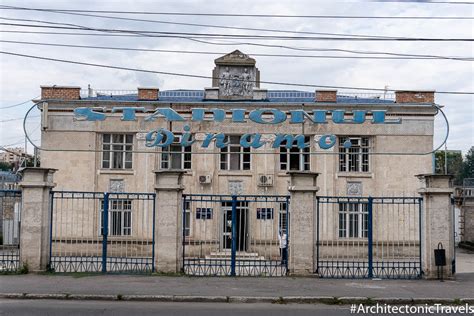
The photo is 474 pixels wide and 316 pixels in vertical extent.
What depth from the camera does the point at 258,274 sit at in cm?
1783

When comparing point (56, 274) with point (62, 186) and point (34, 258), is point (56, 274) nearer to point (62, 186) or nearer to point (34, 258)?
point (34, 258)

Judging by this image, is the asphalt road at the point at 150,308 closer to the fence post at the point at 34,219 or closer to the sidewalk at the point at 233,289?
the sidewalk at the point at 233,289

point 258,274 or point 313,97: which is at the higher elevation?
point 313,97

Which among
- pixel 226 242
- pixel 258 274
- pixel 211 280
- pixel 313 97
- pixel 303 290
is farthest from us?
pixel 313 97

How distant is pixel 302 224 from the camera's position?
57.6 feet

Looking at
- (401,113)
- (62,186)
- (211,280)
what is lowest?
(211,280)

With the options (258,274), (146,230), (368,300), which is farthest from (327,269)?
(146,230)

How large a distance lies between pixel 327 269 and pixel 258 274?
6.94 ft

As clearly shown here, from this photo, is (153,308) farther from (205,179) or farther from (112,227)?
(205,179)

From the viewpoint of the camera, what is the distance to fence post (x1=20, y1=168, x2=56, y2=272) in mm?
17438

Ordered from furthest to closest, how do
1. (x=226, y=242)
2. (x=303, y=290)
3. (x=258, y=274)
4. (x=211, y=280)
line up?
(x=226, y=242), (x=258, y=274), (x=211, y=280), (x=303, y=290)

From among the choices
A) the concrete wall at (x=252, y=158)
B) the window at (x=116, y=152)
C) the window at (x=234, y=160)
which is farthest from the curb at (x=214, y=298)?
the window at (x=234, y=160)

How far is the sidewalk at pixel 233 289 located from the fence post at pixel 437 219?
64 centimetres

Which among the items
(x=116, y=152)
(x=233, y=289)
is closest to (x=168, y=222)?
(x=233, y=289)
